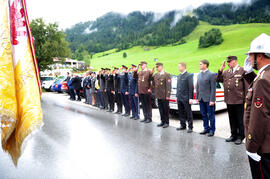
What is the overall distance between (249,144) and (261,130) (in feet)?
0.69

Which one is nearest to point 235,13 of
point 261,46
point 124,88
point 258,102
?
point 124,88

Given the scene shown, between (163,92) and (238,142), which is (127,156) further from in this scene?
(163,92)

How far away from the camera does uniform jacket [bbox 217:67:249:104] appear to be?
18.4 ft

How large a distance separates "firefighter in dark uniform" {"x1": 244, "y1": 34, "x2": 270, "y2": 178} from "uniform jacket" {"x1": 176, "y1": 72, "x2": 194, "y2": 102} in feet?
15.6

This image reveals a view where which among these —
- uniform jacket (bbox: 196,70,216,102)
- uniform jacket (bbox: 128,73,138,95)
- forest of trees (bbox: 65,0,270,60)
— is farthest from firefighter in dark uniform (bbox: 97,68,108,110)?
forest of trees (bbox: 65,0,270,60)

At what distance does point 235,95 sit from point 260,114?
373 centimetres

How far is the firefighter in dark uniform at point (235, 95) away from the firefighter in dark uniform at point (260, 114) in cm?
350

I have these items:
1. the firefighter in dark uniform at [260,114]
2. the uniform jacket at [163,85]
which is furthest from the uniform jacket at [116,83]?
the firefighter in dark uniform at [260,114]

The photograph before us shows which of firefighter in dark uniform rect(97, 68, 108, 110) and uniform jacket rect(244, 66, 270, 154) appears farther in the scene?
firefighter in dark uniform rect(97, 68, 108, 110)

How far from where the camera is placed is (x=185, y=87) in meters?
7.18

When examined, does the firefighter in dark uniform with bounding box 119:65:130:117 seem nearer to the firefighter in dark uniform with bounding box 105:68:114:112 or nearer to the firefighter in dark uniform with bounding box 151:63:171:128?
the firefighter in dark uniform with bounding box 105:68:114:112

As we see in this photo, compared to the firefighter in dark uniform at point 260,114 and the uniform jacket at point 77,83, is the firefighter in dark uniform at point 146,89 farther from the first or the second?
the uniform jacket at point 77,83

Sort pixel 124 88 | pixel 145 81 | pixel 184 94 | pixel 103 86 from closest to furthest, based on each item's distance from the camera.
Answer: pixel 184 94, pixel 145 81, pixel 124 88, pixel 103 86

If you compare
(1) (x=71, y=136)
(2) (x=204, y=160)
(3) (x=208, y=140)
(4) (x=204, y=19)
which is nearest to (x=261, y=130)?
(2) (x=204, y=160)
